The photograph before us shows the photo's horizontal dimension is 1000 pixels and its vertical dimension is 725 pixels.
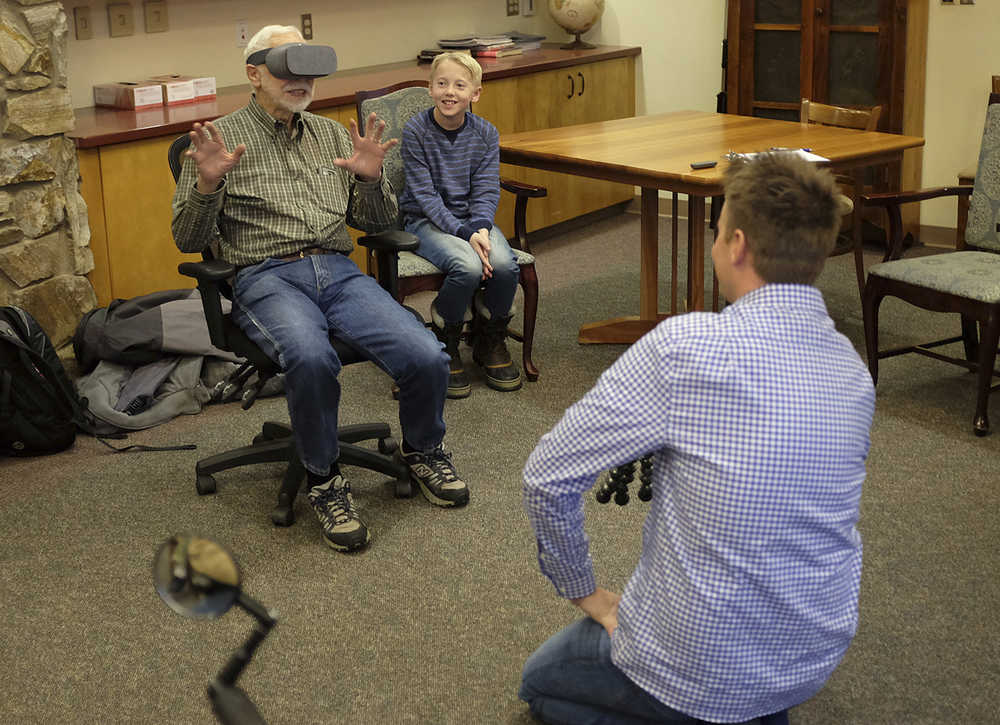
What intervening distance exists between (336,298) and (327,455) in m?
0.44

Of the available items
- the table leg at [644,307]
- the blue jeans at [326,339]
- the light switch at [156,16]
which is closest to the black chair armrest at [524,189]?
the table leg at [644,307]

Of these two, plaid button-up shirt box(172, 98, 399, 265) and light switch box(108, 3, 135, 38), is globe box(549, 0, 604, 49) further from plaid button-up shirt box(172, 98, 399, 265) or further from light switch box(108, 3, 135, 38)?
plaid button-up shirt box(172, 98, 399, 265)

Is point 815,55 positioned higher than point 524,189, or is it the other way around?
point 815,55

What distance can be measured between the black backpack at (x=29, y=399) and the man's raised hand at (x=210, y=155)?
0.85m

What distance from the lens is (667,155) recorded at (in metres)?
3.73

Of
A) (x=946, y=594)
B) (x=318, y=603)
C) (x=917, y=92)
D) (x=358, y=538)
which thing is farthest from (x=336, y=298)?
(x=917, y=92)

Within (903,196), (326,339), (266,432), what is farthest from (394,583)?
(903,196)

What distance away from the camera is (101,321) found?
3658 mm

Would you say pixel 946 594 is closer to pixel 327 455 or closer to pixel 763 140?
pixel 327 455

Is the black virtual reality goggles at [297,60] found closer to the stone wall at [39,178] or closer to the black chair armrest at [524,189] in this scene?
the stone wall at [39,178]

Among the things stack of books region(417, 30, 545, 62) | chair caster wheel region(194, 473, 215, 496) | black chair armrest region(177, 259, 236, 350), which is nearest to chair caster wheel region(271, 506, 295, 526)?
chair caster wheel region(194, 473, 215, 496)

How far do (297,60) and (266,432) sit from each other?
100 cm

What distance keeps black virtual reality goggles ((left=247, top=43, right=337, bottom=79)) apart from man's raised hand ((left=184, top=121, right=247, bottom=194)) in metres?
0.23

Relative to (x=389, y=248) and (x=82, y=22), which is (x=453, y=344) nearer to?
(x=389, y=248)
